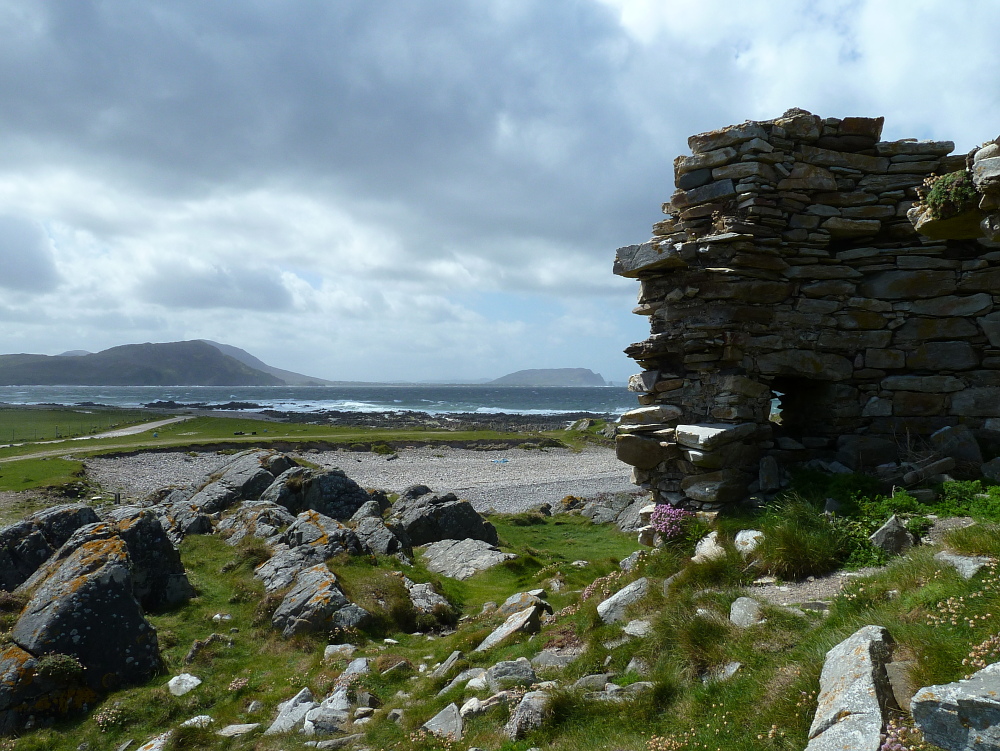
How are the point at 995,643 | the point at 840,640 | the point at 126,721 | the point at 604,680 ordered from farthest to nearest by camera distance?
1. the point at 126,721
2. the point at 604,680
3. the point at 840,640
4. the point at 995,643

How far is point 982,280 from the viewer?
9.59 meters

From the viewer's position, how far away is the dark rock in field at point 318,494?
23.0m

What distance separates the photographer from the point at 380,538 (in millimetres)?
17375

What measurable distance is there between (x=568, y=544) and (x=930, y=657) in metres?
20.8

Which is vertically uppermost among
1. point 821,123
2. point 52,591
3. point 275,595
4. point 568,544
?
point 821,123

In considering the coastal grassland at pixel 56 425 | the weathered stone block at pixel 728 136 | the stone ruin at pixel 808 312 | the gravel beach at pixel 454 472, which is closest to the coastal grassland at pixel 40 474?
the gravel beach at pixel 454 472

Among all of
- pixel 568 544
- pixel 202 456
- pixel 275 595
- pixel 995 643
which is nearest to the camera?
pixel 995 643

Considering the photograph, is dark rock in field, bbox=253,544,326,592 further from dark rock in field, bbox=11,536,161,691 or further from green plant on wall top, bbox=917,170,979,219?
green plant on wall top, bbox=917,170,979,219

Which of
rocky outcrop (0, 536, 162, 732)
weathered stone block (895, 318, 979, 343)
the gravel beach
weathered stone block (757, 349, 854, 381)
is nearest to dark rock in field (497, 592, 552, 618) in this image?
weathered stone block (757, 349, 854, 381)

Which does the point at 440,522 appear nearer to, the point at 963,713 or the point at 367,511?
the point at 367,511

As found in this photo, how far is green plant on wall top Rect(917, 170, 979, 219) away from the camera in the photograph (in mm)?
7047

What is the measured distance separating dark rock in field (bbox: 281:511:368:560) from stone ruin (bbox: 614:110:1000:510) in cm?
878

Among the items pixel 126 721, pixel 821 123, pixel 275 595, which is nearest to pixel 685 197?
pixel 821 123

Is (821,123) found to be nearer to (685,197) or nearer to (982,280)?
(685,197)
